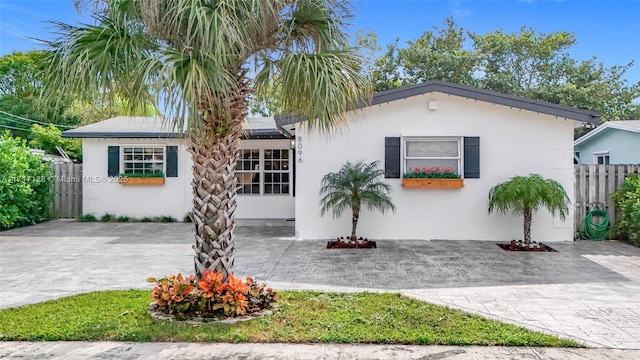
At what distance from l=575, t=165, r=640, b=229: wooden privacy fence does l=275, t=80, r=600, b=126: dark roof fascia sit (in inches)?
57.2

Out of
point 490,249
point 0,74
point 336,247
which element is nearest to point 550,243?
point 490,249

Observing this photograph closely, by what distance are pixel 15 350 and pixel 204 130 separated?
8.61ft

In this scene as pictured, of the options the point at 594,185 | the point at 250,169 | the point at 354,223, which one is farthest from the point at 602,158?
the point at 250,169

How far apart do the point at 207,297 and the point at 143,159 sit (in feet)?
32.1

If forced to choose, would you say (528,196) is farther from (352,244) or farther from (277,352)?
(277,352)

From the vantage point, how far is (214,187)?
4.57 m

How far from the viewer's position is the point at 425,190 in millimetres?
A: 9500

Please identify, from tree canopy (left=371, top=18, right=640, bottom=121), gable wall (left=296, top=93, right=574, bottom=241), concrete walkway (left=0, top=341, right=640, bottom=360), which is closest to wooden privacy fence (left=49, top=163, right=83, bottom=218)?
gable wall (left=296, top=93, right=574, bottom=241)

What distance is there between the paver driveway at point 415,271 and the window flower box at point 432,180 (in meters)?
1.22

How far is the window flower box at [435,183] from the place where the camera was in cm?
917

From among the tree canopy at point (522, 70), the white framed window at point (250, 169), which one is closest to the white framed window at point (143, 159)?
the white framed window at point (250, 169)

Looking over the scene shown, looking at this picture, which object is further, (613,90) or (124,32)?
(613,90)

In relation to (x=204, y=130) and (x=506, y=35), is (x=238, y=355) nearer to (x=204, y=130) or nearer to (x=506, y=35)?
(x=204, y=130)

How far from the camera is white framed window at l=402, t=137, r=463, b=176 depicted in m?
9.54
